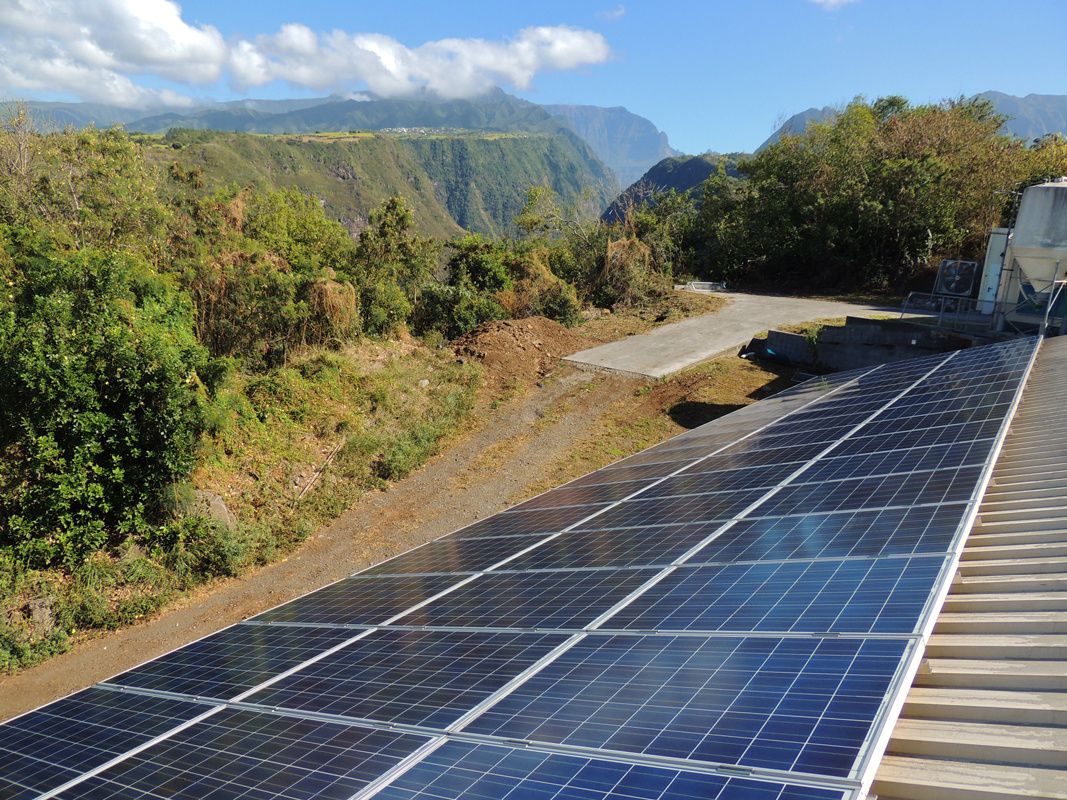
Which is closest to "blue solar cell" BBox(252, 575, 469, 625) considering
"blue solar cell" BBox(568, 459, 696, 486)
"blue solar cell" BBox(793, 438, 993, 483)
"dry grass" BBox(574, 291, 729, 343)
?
"blue solar cell" BBox(568, 459, 696, 486)

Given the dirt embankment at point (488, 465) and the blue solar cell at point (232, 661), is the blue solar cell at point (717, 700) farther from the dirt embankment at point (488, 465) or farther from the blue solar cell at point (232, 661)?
the dirt embankment at point (488, 465)

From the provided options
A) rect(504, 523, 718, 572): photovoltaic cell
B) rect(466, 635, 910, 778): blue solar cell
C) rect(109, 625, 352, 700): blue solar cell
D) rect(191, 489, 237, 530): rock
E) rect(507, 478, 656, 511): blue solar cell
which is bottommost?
rect(191, 489, 237, 530): rock

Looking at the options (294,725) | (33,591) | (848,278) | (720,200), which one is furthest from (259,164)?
(294,725)

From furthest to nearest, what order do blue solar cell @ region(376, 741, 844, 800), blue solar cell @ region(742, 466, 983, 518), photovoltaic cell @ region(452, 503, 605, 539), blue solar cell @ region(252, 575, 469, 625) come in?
1. photovoltaic cell @ region(452, 503, 605, 539)
2. blue solar cell @ region(252, 575, 469, 625)
3. blue solar cell @ region(742, 466, 983, 518)
4. blue solar cell @ region(376, 741, 844, 800)

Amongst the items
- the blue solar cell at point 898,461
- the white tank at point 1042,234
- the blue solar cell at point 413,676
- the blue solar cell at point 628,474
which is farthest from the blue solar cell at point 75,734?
the white tank at point 1042,234

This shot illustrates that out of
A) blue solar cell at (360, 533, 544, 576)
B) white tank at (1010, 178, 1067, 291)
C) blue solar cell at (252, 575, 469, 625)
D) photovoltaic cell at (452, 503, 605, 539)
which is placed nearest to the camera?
blue solar cell at (252, 575, 469, 625)

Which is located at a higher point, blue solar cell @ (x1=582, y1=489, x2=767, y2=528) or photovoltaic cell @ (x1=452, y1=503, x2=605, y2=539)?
blue solar cell @ (x1=582, y1=489, x2=767, y2=528)

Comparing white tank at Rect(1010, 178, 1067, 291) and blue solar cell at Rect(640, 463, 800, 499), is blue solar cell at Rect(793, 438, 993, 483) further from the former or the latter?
white tank at Rect(1010, 178, 1067, 291)
